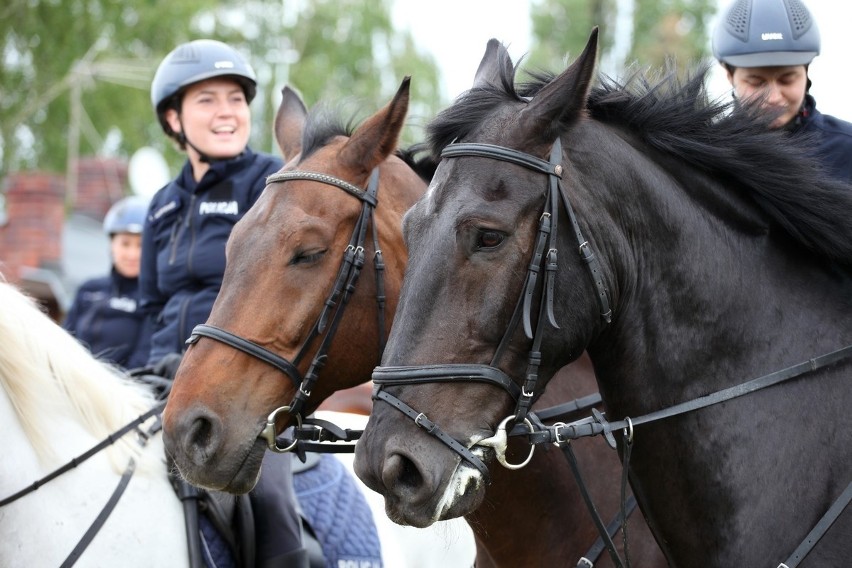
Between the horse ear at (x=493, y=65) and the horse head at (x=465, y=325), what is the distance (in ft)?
1.30

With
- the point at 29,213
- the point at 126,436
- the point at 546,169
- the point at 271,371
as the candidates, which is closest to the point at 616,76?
the point at 546,169

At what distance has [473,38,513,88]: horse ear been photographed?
3.58 metres

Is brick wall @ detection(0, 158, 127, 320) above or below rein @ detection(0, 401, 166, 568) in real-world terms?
below

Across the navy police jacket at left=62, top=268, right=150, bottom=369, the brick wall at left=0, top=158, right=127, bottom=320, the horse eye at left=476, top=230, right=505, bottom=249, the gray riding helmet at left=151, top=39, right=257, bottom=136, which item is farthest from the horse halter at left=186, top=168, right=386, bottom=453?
the brick wall at left=0, top=158, right=127, bottom=320

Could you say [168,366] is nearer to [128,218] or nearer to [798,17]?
[798,17]

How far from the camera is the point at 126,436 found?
4.68m

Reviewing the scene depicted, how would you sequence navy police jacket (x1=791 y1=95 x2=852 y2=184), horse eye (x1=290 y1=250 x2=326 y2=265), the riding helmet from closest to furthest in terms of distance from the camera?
1. horse eye (x1=290 y1=250 x2=326 y2=265)
2. navy police jacket (x1=791 y1=95 x2=852 y2=184)
3. the riding helmet

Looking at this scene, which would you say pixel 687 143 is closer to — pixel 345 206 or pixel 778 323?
pixel 778 323

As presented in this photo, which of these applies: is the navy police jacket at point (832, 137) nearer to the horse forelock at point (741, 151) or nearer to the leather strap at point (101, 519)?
the horse forelock at point (741, 151)

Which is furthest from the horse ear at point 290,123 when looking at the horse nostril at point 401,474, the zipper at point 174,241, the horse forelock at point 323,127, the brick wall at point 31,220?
the brick wall at point 31,220

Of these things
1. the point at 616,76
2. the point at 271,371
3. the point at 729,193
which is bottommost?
the point at 271,371

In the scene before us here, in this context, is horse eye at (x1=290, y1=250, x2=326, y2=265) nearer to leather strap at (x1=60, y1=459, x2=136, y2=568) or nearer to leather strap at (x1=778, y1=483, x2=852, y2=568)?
leather strap at (x1=60, y1=459, x2=136, y2=568)

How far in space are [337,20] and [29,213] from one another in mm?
19291

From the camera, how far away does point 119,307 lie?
8648 mm
